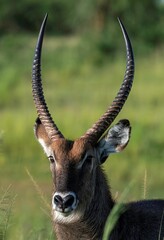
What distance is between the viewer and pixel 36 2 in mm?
47594

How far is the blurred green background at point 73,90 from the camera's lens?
14773mm

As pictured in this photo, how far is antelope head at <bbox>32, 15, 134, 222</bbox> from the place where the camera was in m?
6.39

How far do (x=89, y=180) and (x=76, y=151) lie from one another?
0.73 feet

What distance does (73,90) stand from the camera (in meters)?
29.0

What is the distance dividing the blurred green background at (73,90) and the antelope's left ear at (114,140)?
0.93 feet

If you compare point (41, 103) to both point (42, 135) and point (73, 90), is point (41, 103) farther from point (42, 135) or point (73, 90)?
point (73, 90)

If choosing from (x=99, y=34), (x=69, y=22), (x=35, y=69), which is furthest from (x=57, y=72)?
(x=35, y=69)

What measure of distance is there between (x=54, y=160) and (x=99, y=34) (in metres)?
33.1

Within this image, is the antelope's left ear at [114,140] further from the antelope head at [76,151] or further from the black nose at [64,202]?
the black nose at [64,202]

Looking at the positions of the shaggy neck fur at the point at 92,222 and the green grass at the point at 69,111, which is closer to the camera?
the shaggy neck fur at the point at 92,222

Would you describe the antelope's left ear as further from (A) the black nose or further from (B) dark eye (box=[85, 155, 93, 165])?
(A) the black nose

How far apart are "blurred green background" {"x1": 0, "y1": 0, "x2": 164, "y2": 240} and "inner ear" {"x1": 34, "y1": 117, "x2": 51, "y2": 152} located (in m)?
0.24

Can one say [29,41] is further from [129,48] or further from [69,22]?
[129,48]

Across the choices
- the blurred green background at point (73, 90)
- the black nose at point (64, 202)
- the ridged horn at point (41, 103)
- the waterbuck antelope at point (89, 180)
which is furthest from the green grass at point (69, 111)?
the ridged horn at point (41, 103)
